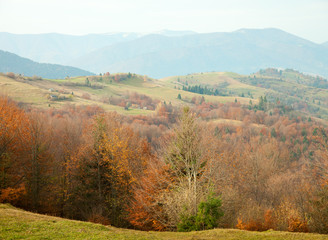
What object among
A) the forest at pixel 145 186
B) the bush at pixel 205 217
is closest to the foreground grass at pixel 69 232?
the bush at pixel 205 217

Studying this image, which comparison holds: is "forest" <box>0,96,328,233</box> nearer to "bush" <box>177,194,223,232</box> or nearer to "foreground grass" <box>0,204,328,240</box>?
"bush" <box>177,194,223,232</box>

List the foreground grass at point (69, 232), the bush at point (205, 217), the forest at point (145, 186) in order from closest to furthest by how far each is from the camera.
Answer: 1. the foreground grass at point (69, 232)
2. the bush at point (205, 217)
3. the forest at point (145, 186)

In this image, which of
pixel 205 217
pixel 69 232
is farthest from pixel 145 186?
pixel 69 232

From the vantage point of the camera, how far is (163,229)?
3003cm

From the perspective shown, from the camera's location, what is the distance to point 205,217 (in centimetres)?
2369

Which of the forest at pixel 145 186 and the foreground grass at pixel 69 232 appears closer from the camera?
the foreground grass at pixel 69 232

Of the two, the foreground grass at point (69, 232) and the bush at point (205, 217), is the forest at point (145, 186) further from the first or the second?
the foreground grass at point (69, 232)

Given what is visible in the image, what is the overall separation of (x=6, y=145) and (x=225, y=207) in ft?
91.2

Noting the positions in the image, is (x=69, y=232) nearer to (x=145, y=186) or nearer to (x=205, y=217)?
(x=205, y=217)

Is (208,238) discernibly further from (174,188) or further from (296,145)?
(296,145)

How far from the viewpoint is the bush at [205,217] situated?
76.6 feet

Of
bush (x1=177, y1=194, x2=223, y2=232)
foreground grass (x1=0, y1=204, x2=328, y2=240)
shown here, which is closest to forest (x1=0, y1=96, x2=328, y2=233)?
bush (x1=177, y1=194, x2=223, y2=232)

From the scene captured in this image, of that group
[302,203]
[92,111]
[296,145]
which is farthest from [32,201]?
[296,145]

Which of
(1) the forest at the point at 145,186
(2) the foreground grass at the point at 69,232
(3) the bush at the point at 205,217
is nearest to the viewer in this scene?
(2) the foreground grass at the point at 69,232
